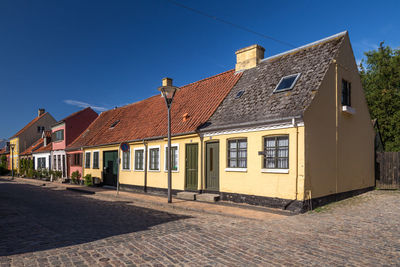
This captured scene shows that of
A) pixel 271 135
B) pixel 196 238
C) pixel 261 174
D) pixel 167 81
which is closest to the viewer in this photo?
pixel 196 238

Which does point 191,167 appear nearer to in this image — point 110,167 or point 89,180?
point 110,167

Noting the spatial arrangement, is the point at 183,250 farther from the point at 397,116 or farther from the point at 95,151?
the point at 397,116

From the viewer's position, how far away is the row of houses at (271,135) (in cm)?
1030

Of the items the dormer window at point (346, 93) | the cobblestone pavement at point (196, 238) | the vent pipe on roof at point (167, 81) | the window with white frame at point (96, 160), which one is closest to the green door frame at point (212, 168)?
the cobblestone pavement at point (196, 238)

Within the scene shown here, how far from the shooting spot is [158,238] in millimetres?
6555

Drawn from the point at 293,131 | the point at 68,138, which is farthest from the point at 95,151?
the point at 293,131

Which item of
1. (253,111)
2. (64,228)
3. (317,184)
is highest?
(253,111)

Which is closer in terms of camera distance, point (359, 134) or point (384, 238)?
point (384, 238)

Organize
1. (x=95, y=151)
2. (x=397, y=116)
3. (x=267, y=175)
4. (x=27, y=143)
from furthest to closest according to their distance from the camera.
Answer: (x=27, y=143), (x=397, y=116), (x=95, y=151), (x=267, y=175)

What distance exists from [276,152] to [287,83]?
10.3ft

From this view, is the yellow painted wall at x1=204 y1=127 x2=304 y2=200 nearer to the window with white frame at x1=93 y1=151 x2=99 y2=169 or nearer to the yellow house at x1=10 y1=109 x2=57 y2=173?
the window with white frame at x1=93 y1=151 x2=99 y2=169

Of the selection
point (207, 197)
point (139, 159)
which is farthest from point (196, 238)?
point (139, 159)

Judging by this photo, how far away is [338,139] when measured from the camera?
39.0ft

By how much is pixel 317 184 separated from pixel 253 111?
3.59 meters
